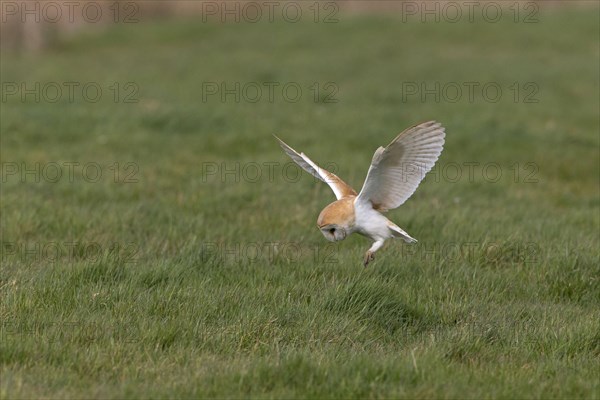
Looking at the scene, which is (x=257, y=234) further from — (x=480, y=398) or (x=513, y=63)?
(x=513, y=63)

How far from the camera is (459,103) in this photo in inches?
609

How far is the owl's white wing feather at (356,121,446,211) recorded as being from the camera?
607cm

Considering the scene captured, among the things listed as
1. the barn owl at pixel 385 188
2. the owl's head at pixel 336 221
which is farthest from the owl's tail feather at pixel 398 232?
the owl's head at pixel 336 221

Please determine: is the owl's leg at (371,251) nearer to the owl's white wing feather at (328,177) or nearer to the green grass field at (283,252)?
the green grass field at (283,252)

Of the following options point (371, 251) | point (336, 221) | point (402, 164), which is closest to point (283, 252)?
point (371, 251)

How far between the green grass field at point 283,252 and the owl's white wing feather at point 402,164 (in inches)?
22.9

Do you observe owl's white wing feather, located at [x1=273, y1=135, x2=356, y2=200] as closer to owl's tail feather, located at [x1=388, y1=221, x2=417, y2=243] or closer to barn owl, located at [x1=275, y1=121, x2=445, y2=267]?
barn owl, located at [x1=275, y1=121, x2=445, y2=267]

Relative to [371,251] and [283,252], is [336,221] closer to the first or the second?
[371,251]

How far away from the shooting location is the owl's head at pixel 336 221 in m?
5.95

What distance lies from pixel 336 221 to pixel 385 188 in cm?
56

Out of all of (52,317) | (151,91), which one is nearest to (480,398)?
(52,317)

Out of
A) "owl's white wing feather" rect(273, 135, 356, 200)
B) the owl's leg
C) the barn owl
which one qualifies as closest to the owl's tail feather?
the barn owl

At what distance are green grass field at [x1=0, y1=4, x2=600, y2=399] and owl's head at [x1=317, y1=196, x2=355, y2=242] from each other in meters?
0.35

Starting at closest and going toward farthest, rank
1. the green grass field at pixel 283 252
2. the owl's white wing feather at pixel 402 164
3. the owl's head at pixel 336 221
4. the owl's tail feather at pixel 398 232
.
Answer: the green grass field at pixel 283 252 → the owl's head at pixel 336 221 → the owl's white wing feather at pixel 402 164 → the owl's tail feather at pixel 398 232
